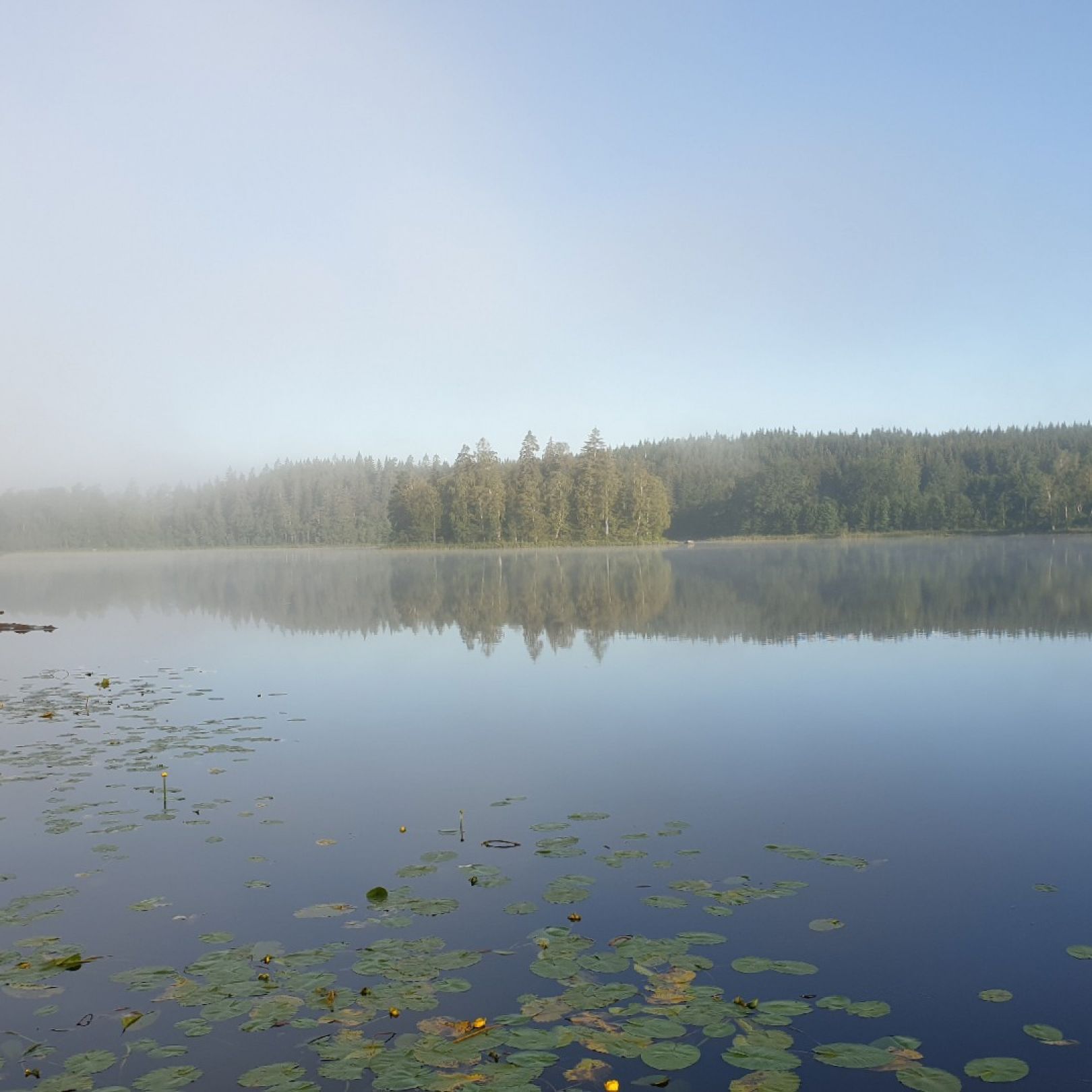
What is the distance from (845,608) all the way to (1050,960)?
84.2 feet

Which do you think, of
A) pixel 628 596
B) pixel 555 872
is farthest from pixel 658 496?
pixel 555 872

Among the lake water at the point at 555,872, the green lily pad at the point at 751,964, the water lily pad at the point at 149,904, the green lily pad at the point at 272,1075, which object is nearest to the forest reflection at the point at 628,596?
the lake water at the point at 555,872

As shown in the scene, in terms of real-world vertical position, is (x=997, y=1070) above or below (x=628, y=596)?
below

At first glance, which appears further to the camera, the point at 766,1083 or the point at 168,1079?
the point at 168,1079

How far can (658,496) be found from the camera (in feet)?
372

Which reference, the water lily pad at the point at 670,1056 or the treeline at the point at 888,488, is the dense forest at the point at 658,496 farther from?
the water lily pad at the point at 670,1056

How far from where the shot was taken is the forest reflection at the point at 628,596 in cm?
2716

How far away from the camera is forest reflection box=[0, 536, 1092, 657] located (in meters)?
27.2

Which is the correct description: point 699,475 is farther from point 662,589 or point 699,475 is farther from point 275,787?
point 275,787

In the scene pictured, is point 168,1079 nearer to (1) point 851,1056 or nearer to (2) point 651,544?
(1) point 851,1056

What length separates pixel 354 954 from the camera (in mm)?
7031

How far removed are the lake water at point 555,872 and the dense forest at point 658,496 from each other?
89932 millimetres

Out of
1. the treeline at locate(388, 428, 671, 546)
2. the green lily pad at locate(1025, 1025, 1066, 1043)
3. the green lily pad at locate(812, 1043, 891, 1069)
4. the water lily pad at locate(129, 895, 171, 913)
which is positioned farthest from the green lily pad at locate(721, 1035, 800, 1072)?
the treeline at locate(388, 428, 671, 546)

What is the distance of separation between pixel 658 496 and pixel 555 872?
348 feet
